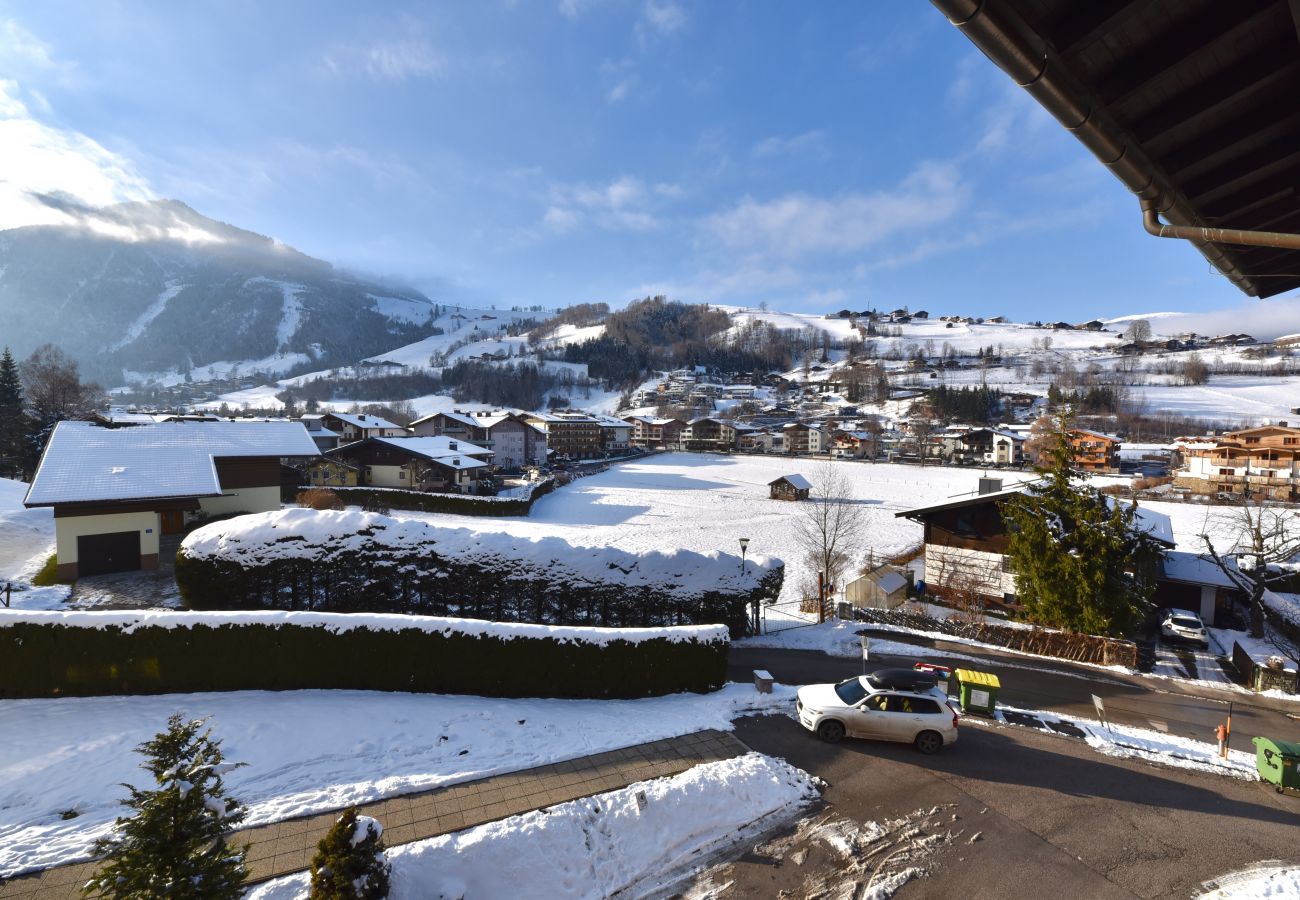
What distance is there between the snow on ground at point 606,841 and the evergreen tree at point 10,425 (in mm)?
60567

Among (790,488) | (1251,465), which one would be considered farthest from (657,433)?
(1251,465)

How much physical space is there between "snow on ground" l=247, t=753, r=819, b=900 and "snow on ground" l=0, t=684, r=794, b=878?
1893 millimetres

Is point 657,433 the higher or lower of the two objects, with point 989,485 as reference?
higher

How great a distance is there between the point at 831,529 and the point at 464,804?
115 feet

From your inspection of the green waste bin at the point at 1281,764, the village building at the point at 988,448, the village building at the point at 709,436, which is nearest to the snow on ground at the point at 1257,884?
the green waste bin at the point at 1281,764

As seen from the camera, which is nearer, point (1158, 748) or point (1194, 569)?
point (1158, 748)

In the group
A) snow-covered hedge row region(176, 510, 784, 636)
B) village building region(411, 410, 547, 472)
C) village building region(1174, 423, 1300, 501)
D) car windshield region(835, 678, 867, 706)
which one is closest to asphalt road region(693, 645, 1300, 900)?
car windshield region(835, 678, 867, 706)

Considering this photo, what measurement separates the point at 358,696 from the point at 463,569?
5.39m

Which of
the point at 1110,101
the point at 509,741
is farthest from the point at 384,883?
the point at 1110,101

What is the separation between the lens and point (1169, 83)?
324 cm

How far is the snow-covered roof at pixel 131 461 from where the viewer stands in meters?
21.9

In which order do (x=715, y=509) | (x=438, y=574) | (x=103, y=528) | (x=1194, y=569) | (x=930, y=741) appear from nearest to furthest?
(x=930, y=741), (x=438, y=574), (x=103, y=528), (x=1194, y=569), (x=715, y=509)

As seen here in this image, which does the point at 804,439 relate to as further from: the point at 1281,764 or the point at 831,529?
the point at 1281,764

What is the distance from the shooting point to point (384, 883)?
5699 millimetres
